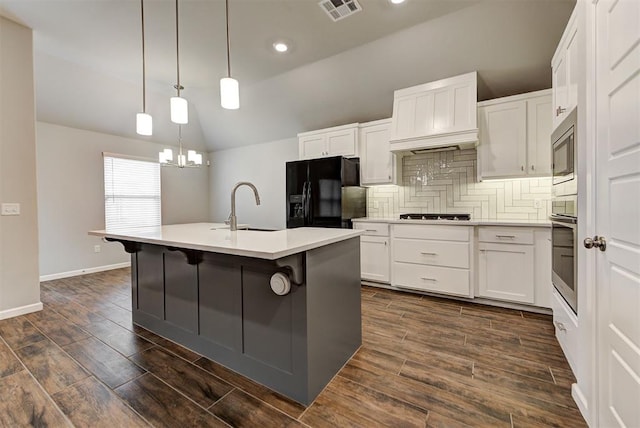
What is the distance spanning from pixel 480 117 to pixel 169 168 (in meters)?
5.79

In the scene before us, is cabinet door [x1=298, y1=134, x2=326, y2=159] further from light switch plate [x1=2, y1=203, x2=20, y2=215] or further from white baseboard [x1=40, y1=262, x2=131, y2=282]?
white baseboard [x1=40, y1=262, x2=131, y2=282]

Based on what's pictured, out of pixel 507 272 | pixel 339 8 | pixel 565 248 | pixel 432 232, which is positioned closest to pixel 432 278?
pixel 432 232

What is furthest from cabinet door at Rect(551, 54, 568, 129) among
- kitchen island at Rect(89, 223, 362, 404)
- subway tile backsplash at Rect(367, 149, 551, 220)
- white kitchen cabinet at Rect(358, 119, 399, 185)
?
white kitchen cabinet at Rect(358, 119, 399, 185)

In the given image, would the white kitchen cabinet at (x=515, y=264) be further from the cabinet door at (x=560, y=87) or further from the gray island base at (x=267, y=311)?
the gray island base at (x=267, y=311)

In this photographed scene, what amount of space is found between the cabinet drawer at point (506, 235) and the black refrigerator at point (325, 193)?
1665mm

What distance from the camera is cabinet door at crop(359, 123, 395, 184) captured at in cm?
399

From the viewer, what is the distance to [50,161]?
4383 mm

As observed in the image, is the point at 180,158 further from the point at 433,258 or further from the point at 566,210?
the point at 566,210

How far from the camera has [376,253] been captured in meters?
3.79

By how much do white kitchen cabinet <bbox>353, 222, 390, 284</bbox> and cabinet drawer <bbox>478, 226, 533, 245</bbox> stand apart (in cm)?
111

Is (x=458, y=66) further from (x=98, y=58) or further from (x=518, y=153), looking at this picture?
(x=98, y=58)

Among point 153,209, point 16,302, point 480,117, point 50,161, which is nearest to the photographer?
point 16,302

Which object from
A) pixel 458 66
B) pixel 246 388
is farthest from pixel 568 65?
pixel 246 388

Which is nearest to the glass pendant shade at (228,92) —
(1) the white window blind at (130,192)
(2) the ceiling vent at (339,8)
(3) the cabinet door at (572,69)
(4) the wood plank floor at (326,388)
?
(2) the ceiling vent at (339,8)
